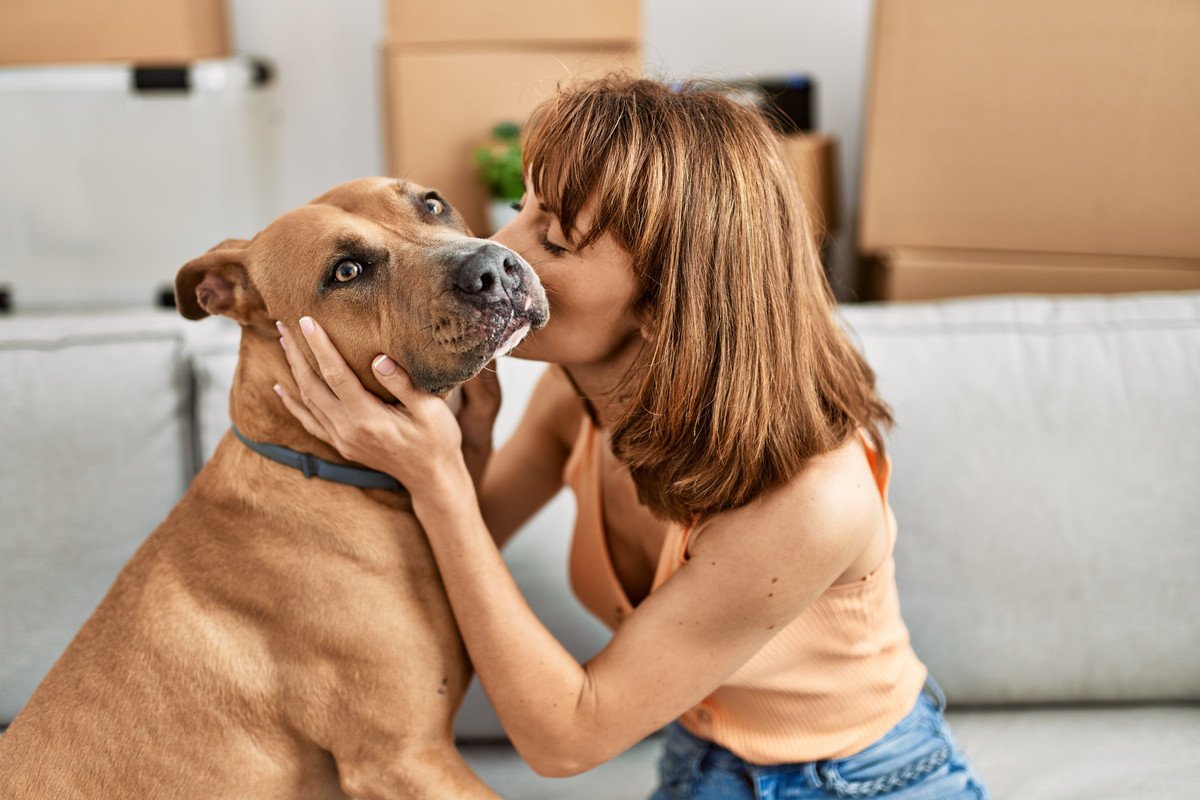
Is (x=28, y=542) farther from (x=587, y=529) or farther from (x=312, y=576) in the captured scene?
(x=587, y=529)

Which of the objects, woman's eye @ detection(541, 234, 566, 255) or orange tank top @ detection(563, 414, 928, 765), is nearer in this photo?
woman's eye @ detection(541, 234, 566, 255)

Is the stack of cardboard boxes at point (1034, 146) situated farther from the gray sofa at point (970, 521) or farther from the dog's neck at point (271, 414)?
the dog's neck at point (271, 414)

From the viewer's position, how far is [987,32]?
2.27 metres

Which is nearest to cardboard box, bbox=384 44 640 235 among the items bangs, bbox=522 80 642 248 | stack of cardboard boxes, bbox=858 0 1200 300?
stack of cardboard boxes, bbox=858 0 1200 300

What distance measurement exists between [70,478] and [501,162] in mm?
1249

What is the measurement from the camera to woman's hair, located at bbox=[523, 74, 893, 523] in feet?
4.14

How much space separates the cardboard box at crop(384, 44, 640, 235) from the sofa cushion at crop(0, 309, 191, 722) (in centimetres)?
106

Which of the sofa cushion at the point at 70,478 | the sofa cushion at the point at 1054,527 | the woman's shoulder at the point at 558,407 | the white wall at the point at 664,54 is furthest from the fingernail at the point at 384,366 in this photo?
the white wall at the point at 664,54

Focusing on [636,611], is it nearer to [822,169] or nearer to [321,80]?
[822,169]

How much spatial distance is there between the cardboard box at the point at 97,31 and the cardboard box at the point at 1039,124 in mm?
1871

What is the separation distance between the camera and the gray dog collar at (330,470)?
53.1 inches

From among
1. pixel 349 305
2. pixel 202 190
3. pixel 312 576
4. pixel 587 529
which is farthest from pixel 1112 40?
pixel 202 190

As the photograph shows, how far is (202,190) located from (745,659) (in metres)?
2.29

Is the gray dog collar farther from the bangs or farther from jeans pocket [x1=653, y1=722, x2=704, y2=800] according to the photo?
jeans pocket [x1=653, y1=722, x2=704, y2=800]
